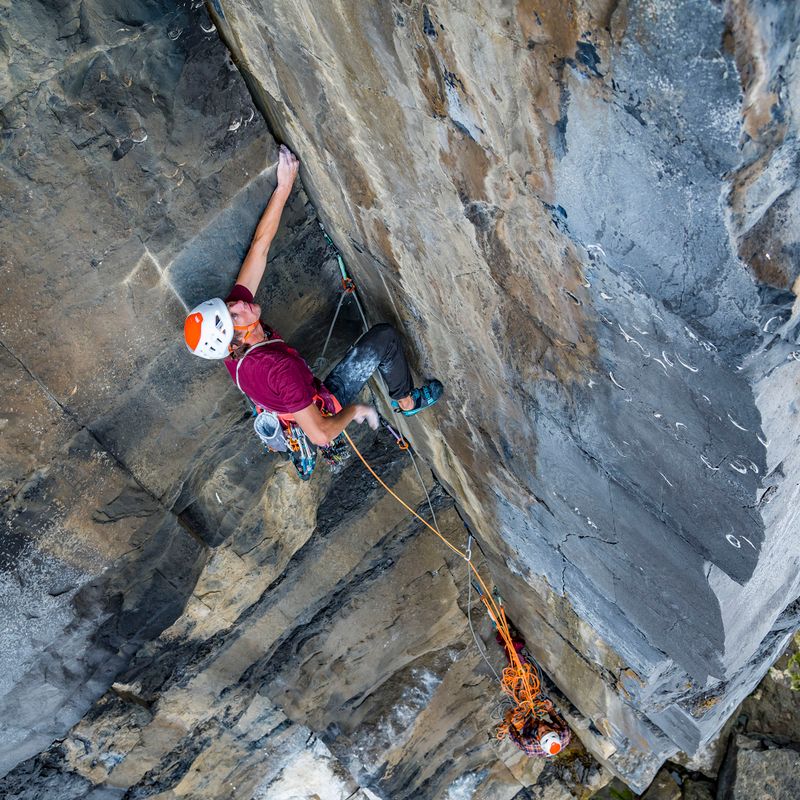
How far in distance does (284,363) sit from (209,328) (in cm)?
31

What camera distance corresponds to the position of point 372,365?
3.31 meters

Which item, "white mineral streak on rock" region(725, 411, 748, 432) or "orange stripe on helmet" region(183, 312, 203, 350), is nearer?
"white mineral streak on rock" region(725, 411, 748, 432)

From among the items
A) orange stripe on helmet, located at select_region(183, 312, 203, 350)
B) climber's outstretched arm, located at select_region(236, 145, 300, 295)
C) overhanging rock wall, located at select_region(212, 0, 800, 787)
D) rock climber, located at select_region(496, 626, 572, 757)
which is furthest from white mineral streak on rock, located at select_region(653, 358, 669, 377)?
rock climber, located at select_region(496, 626, 572, 757)

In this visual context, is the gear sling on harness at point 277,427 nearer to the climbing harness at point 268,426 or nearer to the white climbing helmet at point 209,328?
the climbing harness at point 268,426

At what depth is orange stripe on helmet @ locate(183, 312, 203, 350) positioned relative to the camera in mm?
2820

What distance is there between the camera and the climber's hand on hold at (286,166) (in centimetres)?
304

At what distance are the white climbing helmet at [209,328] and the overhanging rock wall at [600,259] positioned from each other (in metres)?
0.61

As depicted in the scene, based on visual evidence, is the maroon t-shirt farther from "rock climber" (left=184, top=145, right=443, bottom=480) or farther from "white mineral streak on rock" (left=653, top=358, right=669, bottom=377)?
"white mineral streak on rock" (left=653, top=358, right=669, bottom=377)

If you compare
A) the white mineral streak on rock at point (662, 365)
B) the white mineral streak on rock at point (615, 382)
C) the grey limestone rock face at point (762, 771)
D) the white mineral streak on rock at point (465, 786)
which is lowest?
the grey limestone rock face at point (762, 771)

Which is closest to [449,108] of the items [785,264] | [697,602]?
[785,264]

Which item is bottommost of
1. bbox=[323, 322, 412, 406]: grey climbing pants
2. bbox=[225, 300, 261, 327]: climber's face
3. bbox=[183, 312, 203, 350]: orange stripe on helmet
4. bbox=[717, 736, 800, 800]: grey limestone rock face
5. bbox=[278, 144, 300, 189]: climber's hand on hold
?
bbox=[717, 736, 800, 800]: grey limestone rock face

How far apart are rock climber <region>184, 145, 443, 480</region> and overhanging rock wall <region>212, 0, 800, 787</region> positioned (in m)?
0.13

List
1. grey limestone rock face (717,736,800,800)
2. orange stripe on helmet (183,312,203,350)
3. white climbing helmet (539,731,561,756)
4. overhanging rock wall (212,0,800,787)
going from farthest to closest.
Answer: grey limestone rock face (717,736,800,800) < white climbing helmet (539,731,561,756) < orange stripe on helmet (183,312,203,350) < overhanging rock wall (212,0,800,787)

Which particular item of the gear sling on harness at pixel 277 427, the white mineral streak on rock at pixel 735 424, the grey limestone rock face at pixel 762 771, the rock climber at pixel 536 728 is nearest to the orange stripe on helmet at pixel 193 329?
the gear sling on harness at pixel 277 427
